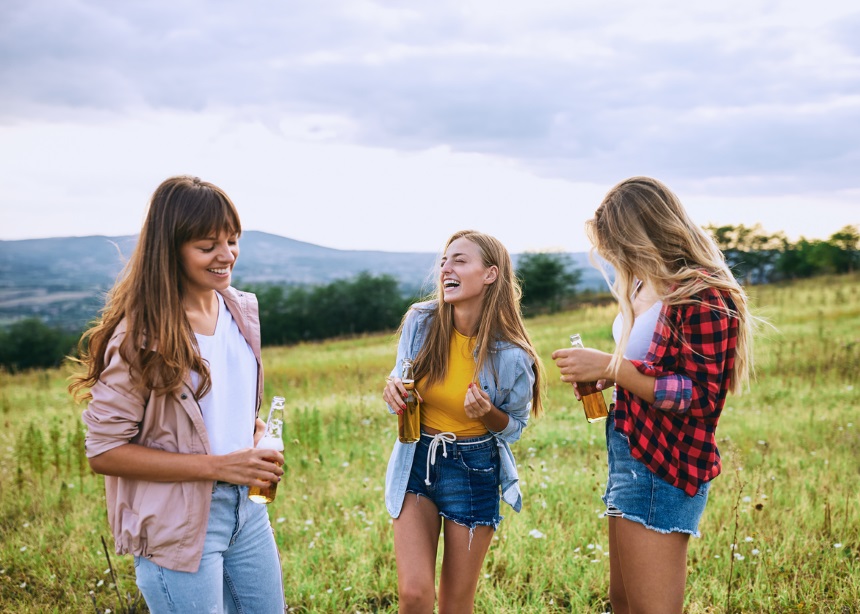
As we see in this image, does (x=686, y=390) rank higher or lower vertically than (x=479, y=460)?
higher

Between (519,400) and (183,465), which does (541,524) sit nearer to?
(519,400)

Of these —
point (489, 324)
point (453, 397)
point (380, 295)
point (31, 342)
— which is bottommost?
point (31, 342)

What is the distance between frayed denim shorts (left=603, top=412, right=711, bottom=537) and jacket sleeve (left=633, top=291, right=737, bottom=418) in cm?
33

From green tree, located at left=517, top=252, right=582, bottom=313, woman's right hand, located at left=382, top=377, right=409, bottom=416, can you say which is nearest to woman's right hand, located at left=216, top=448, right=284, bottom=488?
woman's right hand, located at left=382, top=377, right=409, bottom=416

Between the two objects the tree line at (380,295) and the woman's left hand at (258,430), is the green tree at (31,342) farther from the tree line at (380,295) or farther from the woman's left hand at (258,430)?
the woman's left hand at (258,430)

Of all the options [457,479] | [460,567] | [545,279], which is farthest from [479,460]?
[545,279]

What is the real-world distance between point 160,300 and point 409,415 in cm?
150

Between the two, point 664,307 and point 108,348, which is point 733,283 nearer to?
point 664,307

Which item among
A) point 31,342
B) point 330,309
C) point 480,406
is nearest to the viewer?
point 480,406

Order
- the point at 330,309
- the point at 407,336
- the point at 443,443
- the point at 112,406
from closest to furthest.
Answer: the point at 112,406 < the point at 443,443 < the point at 407,336 < the point at 330,309

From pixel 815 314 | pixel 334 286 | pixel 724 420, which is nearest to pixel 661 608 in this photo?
pixel 724 420

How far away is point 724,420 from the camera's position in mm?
8562

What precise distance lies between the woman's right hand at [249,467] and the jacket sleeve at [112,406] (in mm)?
356

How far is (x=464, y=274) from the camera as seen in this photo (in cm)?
358
